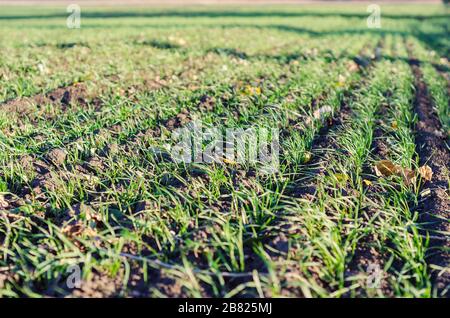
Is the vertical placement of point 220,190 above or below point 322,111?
below

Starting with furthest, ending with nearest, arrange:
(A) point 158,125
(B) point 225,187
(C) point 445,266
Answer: (A) point 158,125 → (B) point 225,187 → (C) point 445,266

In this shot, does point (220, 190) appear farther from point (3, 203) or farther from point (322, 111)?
point (322, 111)

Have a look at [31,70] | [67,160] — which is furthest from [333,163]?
[31,70]

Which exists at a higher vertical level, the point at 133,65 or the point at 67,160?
the point at 133,65

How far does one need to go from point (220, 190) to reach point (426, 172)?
1.38 meters

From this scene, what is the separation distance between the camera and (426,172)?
9.70 feet

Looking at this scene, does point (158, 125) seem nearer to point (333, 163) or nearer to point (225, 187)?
point (225, 187)

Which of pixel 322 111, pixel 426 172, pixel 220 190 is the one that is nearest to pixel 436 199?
pixel 426 172

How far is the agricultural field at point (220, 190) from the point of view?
6.53 feet

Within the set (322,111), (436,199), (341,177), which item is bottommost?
(436,199)

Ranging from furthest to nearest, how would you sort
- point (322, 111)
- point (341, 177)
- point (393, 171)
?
1. point (322, 111)
2. point (393, 171)
3. point (341, 177)
